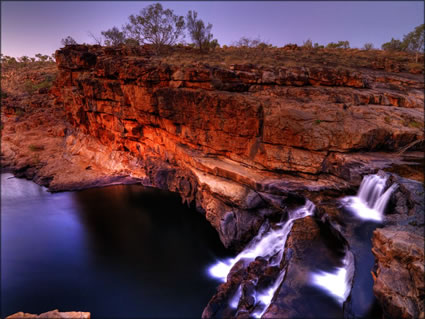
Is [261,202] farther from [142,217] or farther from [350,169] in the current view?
[142,217]

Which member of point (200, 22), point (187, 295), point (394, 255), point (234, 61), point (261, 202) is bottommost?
point (187, 295)

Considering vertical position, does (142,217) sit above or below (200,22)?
below

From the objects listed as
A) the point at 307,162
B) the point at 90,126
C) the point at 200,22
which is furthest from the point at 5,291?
the point at 200,22

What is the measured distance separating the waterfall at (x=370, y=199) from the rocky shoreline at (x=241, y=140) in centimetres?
35

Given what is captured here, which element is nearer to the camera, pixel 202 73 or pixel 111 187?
pixel 202 73

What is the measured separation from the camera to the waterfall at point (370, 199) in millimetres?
8602

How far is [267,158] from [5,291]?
11295 millimetres

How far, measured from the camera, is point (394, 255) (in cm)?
596

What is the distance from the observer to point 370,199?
9203mm

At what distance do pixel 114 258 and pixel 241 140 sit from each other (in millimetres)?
8474

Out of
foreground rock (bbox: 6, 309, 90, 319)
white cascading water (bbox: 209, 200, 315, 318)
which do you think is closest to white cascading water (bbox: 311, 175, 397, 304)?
white cascading water (bbox: 209, 200, 315, 318)

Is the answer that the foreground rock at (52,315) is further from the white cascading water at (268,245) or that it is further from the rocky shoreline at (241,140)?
the white cascading water at (268,245)

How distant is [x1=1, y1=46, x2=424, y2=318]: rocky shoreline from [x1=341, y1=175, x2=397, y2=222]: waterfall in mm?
352

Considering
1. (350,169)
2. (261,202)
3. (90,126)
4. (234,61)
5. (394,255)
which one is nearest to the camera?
(394,255)
